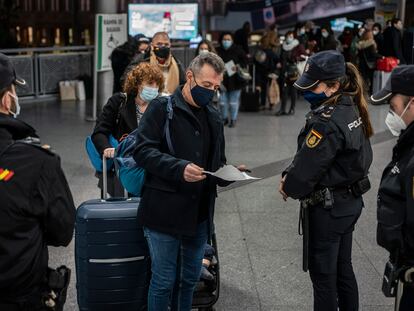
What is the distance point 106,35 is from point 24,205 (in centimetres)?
966

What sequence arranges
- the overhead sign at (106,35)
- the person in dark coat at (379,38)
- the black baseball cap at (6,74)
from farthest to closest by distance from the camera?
the person in dark coat at (379,38)
the overhead sign at (106,35)
the black baseball cap at (6,74)

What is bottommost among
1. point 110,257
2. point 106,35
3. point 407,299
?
point 110,257

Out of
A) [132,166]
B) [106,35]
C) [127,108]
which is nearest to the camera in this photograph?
[132,166]

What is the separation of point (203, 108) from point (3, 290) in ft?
5.45

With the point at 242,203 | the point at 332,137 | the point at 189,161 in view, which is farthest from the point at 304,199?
the point at 242,203

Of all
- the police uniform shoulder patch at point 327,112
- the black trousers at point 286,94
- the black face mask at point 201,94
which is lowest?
the black trousers at point 286,94

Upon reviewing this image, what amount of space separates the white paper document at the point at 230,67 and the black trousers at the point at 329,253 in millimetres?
8265

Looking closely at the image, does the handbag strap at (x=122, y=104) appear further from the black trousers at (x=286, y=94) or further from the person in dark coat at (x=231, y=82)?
the black trousers at (x=286, y=94)

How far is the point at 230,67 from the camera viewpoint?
493 inches

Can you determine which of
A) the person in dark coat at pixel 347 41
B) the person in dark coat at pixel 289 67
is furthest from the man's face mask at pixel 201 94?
the person in dark coat at pixel 347 41

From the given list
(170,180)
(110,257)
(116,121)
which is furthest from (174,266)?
(116,121)

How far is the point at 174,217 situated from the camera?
3.95 metres

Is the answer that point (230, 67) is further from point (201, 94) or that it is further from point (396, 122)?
point (396, 122)

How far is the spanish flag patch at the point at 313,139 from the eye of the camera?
13.1 ft
